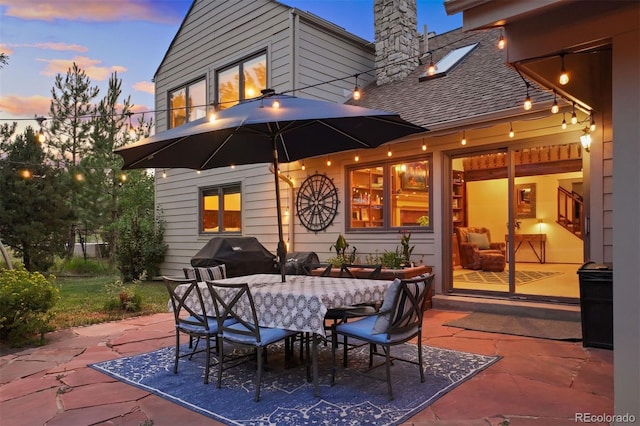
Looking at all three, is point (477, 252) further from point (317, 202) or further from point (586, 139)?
point (586, 139)

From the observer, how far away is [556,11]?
2619 millimetres

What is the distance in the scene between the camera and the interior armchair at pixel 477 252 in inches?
345

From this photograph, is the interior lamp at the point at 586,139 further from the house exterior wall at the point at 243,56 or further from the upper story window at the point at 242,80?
the upper story window at the point at 242,80

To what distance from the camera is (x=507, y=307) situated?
5758 mm

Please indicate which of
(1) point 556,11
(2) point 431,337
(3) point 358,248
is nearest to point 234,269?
(3) point 358,248

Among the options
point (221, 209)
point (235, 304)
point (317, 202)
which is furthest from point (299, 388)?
point (221, 209)

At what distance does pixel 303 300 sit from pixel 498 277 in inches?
228

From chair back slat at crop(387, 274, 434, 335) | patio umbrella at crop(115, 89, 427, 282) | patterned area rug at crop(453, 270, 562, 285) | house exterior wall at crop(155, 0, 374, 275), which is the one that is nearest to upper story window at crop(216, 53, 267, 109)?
house exterior wall at crop(155, 0, 374, 275)

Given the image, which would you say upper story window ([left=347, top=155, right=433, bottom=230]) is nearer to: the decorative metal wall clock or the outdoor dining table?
the decorative metal wall clock

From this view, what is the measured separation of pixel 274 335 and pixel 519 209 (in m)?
8.92

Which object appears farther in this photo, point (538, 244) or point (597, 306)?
point (538, 244)

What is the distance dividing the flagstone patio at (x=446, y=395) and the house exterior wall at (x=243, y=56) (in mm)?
4324

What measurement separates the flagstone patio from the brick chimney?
618 centimetres

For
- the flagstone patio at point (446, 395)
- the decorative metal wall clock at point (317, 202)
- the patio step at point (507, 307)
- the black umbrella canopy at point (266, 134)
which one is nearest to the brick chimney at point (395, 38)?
the decorative metal wall clock at point (317, 202)
